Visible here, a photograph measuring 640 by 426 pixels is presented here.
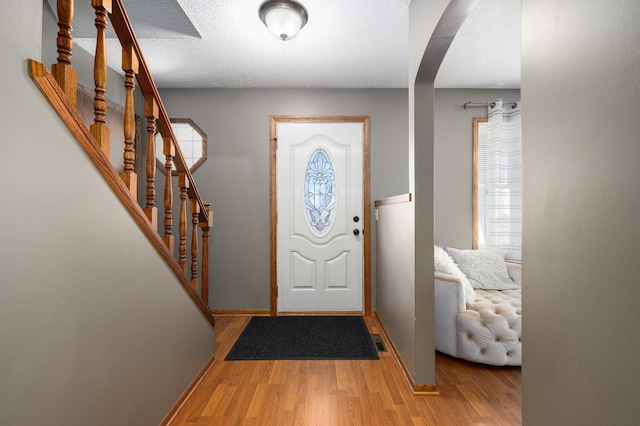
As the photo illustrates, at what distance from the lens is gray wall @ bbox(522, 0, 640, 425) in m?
0.55

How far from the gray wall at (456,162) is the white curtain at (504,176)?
0.71ft

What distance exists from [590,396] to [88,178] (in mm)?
1531

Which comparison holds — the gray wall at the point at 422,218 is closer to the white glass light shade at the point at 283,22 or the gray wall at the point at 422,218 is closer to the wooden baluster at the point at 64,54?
the white glass light shade at the point at 283,22

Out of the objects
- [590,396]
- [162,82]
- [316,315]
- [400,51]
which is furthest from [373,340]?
[162,82]

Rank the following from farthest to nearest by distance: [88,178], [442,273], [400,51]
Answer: [400,51] → [442,273] → [88,178]

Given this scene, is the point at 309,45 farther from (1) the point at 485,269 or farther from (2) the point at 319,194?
(1) the point at 485,269

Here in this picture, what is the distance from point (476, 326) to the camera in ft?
7.32

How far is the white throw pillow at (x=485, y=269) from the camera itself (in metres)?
2.88

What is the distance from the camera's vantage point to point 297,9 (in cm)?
206

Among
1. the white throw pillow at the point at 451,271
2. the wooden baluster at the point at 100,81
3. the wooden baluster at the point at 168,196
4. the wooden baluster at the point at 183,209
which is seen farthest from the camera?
the white throw pillow at the point at 451,271

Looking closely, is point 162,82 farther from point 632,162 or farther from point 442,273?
point 632,162

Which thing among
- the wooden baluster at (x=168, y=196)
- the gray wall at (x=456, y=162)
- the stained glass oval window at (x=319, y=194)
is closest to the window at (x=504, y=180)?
the gray wall at (x=456, y=162)

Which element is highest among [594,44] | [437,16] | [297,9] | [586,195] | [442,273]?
[297,9]

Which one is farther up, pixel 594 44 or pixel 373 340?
pixel 594 44
